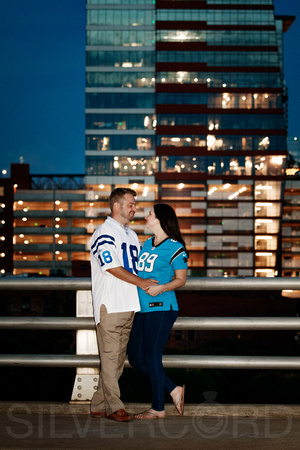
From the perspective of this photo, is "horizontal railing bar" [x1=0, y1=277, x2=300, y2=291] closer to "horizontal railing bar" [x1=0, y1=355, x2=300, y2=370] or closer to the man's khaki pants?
the man's khaki pants

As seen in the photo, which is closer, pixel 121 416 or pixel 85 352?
pixel 121 416

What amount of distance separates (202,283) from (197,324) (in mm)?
373

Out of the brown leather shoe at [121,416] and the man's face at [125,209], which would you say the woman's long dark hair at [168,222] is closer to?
the man's face at [125,209]

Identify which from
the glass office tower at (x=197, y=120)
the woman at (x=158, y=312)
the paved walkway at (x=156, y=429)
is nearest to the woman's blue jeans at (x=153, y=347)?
the woman at (x=158, y=312)

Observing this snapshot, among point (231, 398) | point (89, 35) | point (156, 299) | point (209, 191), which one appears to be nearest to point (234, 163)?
point (209, 191)

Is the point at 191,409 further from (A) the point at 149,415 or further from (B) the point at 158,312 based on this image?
(B) the point at 158,312

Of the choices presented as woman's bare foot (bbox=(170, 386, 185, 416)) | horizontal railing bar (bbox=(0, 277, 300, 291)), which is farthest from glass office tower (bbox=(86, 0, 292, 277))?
woman's bare foot (bbox=(170, 386, 185, 416))

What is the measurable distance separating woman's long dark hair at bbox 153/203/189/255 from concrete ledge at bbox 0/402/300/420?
1.45 meters

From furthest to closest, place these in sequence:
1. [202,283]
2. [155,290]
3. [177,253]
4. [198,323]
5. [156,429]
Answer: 1. [202,283]
2. [198,323]
3. [177,253]
4. [155,290]
5. [156,429]

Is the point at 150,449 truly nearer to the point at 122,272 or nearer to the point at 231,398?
the point at 122,272

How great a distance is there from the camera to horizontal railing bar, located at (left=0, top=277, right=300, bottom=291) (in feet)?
14.2

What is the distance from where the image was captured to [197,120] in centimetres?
8256

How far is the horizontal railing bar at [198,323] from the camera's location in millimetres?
4281

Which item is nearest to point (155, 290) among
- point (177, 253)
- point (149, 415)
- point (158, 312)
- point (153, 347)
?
point (158, 312)
